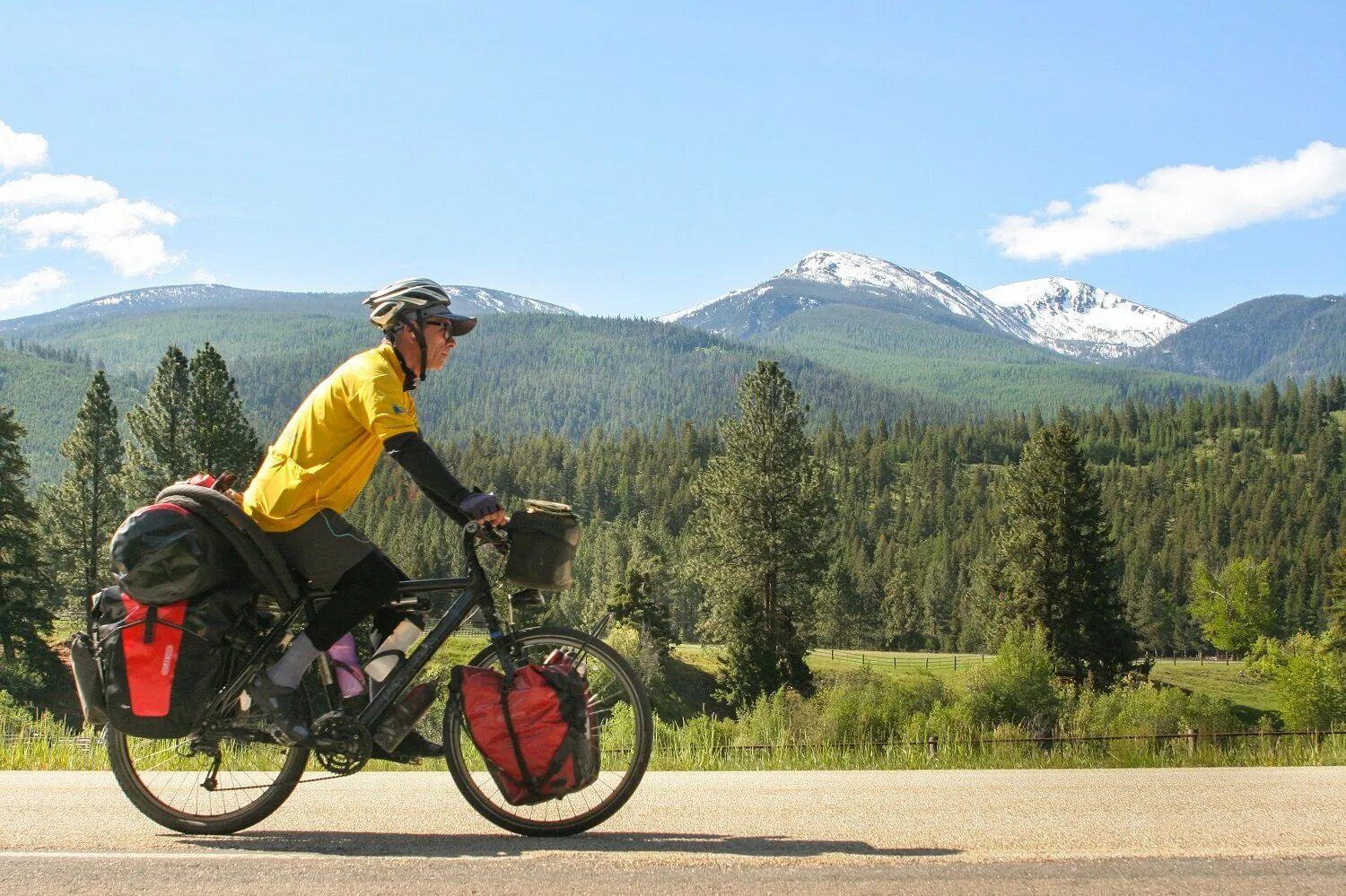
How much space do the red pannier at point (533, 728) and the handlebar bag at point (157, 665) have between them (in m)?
1.19

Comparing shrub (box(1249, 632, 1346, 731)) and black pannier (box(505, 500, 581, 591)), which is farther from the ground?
black pannier (box(505, 500, 581, 591))

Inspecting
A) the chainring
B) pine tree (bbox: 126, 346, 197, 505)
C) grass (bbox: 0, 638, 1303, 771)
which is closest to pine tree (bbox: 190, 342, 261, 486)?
pine tree (bbox: 126, 346, 197, 505)

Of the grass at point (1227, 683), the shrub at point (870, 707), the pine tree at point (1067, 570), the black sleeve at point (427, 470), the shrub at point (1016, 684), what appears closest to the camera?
the black sleeve at point (427, 470)

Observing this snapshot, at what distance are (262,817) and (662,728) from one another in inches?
222

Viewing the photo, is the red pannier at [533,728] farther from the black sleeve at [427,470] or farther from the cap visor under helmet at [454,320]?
the cap visor under helmet at [454,320]

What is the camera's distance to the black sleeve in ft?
16.5

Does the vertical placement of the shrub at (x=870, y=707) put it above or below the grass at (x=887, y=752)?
below

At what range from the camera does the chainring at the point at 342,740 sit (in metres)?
5.28

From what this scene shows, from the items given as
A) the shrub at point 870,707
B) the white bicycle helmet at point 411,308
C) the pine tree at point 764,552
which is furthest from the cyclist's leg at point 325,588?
the pine tree at point 764,552

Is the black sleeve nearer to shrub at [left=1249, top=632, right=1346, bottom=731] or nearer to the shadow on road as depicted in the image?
the shadow on road

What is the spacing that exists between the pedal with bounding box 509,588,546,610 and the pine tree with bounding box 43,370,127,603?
49.7 metres

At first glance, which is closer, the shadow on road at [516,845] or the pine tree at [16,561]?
the shadow on road at [516,845]

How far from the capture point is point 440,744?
5449 mm

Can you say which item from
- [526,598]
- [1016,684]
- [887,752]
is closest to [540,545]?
[526,598]
